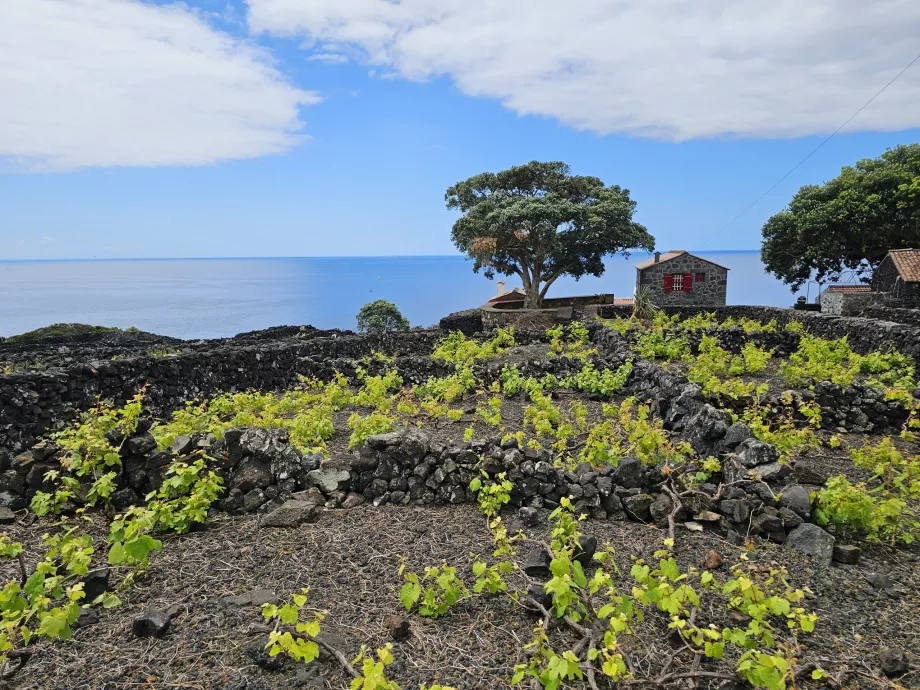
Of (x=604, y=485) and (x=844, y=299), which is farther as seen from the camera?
(x=844, y=299)

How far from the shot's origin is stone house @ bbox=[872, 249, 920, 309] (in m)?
29.2

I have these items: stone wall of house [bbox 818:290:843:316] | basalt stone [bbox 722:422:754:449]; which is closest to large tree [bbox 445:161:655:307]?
stone wall of house [bbox 818:290:843:316]

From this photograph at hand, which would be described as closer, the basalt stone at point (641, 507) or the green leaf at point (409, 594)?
the green leaf at point (409, 594)

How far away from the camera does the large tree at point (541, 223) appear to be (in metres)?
33.6

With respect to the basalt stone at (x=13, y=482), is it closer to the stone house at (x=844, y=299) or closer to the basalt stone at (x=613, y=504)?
the basalt stone at (x=613, y=504)

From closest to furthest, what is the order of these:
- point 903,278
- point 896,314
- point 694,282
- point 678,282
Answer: point 896,314
point 903,278
point 694,282
point 678,282

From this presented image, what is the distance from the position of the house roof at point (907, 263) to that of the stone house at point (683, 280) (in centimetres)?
1001

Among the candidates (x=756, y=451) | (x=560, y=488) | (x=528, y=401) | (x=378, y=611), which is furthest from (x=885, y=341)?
(x=378, y=611)

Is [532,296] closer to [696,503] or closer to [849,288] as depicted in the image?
[849,288]

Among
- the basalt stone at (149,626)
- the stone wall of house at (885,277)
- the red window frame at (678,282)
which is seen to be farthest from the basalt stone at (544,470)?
the red window frame at (678,282)

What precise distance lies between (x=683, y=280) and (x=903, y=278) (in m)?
12.7

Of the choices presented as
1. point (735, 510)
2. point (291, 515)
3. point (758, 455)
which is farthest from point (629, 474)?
point (291, 515)

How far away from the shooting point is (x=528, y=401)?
1074 centimetres

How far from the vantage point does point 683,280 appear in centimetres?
3912
